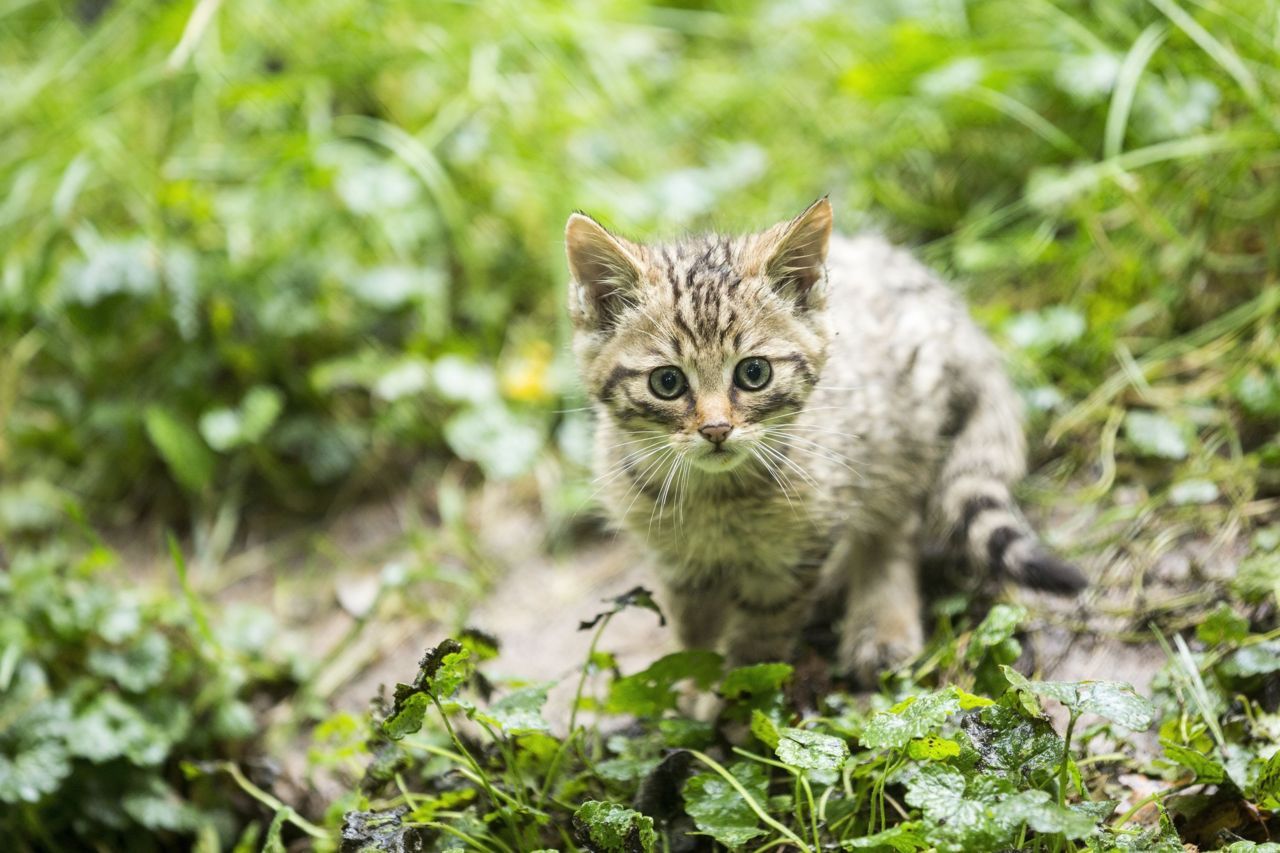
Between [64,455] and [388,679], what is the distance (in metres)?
1.76

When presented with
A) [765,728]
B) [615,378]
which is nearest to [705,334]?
[615,378]

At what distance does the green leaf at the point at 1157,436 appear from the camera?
2947mm

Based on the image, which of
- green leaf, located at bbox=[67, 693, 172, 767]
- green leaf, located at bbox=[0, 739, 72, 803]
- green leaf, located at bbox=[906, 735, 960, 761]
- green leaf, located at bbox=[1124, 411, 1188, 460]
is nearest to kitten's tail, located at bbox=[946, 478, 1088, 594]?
A: green leaf, located at bbox=[1124, 411, 1188, 460]

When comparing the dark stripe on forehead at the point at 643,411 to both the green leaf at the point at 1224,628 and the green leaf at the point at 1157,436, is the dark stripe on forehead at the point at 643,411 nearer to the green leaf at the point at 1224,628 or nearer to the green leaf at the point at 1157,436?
the green leaf at the point at 1224,628

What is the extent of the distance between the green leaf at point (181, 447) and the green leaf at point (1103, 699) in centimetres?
290

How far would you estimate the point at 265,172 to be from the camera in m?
3.98

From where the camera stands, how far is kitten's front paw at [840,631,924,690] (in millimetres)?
2711

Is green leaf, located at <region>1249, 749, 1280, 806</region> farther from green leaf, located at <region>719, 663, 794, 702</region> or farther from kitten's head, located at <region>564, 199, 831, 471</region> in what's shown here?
kitten's head, located at <region>564, 199, 831, 471</region>

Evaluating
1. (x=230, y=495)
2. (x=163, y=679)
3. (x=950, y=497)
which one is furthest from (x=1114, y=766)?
(x=230, y=495)

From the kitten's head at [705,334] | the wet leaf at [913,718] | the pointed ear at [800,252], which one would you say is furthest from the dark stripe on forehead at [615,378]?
the wet leaf at [913,718]

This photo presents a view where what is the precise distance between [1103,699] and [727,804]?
0.73 meters

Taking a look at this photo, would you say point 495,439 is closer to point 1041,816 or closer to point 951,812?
point 951,812

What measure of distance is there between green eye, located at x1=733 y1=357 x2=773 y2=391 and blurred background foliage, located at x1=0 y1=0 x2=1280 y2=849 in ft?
3.69

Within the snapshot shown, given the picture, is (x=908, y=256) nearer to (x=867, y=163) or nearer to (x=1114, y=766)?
(x=867, y=163)
